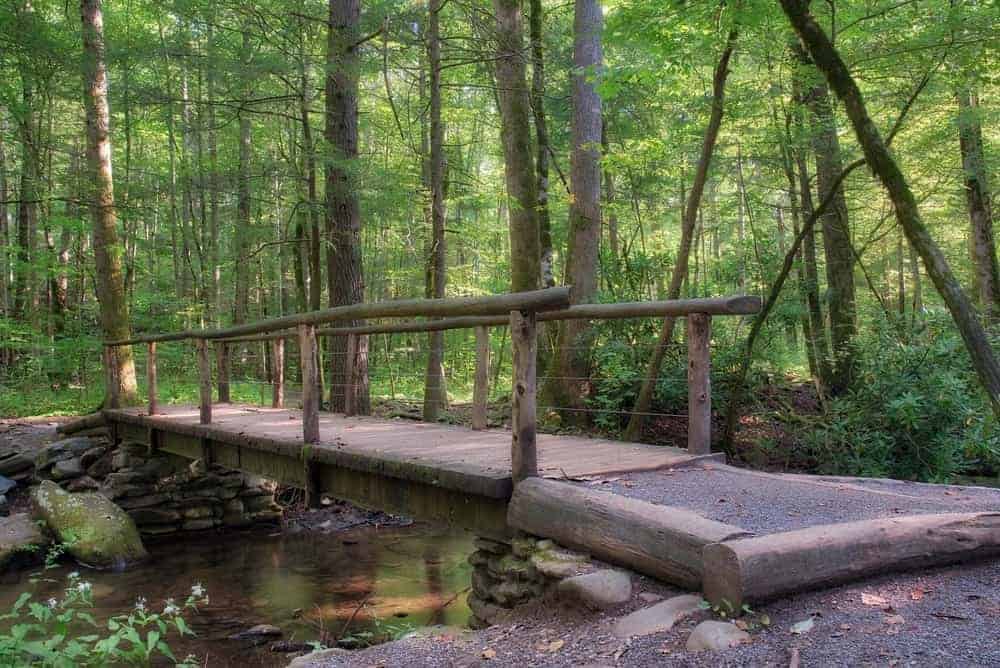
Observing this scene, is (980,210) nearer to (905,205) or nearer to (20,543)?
(905,205)

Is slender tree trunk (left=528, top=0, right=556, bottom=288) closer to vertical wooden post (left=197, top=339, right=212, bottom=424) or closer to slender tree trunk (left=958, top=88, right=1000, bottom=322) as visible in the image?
vertical wooden post (left=197, top=339, right=212, bottom=424)

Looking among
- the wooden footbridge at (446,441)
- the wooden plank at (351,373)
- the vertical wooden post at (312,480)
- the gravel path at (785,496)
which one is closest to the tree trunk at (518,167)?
the wooden plank at (351,373)

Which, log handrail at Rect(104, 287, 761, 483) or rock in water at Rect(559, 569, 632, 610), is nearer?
rock in water at Rect(559, 569, 632, 610)

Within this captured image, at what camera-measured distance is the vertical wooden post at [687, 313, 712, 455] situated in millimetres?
5168

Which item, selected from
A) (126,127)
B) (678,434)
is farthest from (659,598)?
(126,127)

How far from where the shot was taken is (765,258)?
9359mm

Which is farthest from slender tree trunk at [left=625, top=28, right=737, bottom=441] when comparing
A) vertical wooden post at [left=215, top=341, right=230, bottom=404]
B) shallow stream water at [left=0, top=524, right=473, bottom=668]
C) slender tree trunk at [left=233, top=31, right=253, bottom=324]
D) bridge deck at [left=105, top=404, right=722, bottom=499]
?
slender tree trunk at [left=233, top=31, right=253, bottom=324]

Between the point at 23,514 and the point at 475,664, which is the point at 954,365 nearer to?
the point at 475,664

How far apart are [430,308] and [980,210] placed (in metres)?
12.5

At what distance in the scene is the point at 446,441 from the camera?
6.32 metres

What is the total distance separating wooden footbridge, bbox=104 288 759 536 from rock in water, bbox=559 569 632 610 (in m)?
0.95

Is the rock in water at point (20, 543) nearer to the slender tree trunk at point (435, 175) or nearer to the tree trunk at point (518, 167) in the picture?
the slender tree trunk at point (435, 175)

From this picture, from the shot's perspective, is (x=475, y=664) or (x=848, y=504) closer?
(x=475, y=664)

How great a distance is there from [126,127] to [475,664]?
61.4 feet
